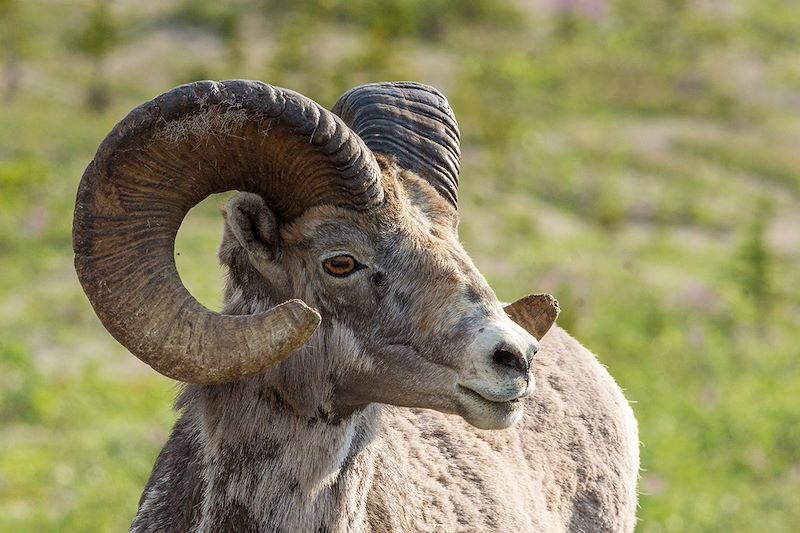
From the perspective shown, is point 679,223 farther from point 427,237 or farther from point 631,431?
point 427,237

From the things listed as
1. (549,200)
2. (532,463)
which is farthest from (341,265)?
(549,200)

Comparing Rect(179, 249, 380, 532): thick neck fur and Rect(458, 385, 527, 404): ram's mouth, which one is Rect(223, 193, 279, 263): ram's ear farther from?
Rect(458, 385, 527, 404): ram's mouth

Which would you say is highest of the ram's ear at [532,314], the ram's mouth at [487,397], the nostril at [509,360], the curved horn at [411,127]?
the curved horn at [411,127]

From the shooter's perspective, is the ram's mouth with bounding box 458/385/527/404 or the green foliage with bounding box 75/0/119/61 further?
the green foliage with bounding box 75/0/119/61

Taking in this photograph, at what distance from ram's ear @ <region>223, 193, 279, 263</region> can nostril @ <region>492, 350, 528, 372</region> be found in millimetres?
1225

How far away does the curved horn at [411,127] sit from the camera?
6109mm

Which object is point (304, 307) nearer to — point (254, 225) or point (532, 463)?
point (254, 225)

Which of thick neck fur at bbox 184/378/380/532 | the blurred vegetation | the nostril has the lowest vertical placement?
thick neck fur at bbox 184/378/380/532

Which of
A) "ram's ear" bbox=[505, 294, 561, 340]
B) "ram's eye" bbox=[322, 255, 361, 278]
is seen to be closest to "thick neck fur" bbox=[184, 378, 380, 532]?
"ram's eye" bbox=[322, 255, 361, 278]

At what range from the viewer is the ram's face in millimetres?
5375

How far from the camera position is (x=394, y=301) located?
5551mm

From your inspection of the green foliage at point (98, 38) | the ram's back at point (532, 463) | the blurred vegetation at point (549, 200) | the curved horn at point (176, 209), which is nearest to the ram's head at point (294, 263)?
the curved horn at point (176, 209)

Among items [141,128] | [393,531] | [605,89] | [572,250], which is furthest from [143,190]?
[605,89]

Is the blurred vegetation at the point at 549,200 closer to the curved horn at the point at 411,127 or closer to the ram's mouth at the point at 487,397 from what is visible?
the curved horn at the point at 411,127
